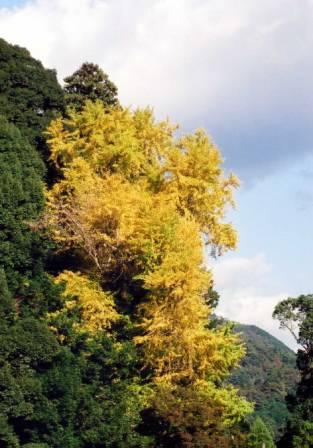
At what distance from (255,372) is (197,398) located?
3479 inches

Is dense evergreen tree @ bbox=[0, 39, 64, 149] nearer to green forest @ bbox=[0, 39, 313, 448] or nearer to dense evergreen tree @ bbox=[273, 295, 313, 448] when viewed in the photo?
green forest @ bbox=[0, 39, 313, 448]

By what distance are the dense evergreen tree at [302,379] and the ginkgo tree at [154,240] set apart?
10.6ft

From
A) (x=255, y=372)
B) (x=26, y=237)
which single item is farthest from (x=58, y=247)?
(x=255, y=372)

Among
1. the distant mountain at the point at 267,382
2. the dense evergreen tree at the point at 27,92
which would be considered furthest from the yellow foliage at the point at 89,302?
the distant mountain at the point at 267,382

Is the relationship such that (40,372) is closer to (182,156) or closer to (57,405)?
(57,405)

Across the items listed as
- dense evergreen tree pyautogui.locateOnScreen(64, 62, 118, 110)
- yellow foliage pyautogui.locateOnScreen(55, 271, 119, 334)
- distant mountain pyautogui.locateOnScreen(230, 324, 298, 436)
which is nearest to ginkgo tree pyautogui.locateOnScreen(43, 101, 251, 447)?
yellow foliage pyautogui.locateOnScreen(55, 271, 119, 334)

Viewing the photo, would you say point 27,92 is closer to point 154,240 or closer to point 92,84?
point 92,84

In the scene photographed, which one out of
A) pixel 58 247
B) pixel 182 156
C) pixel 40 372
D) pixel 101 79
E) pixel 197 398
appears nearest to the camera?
pixel 197 398

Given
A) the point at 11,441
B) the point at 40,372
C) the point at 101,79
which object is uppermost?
the point at 101,79

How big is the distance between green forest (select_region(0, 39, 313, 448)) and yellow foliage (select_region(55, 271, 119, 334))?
0.17 ft

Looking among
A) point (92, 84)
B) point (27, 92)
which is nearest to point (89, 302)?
point (27, 92)

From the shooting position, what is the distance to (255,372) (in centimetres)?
10588

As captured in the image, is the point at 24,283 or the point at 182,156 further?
the point at 182,156

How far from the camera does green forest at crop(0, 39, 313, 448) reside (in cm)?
2070
